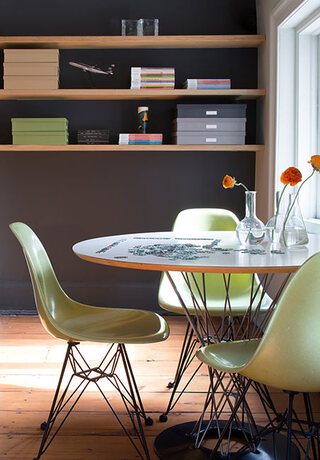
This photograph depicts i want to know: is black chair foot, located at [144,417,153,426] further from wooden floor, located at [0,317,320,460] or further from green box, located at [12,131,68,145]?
green box, located at [12,131,68,145]

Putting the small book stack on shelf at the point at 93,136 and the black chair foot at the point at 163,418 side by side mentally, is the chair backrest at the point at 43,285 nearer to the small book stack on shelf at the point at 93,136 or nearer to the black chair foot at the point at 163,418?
the black chair foot at the point at 163,418

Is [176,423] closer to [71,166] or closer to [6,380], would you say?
[6,380]

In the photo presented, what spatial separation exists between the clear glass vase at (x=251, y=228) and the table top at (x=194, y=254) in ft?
0.11

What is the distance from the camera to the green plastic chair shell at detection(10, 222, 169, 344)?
2105mm

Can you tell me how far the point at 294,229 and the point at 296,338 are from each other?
30.4 inches

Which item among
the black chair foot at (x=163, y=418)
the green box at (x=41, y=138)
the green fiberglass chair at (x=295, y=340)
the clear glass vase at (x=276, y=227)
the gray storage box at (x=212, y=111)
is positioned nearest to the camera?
the green fiberglass chair at (x=295, y=340)

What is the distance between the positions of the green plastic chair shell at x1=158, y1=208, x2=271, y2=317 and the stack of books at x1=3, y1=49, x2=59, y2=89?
1604 millimetres

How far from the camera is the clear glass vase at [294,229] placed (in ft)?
7.33

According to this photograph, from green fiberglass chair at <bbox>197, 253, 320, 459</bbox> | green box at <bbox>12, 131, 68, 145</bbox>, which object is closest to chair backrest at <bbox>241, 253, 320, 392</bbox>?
green fiberglass chair at <bbox>197, 253, 320, 459</bbox>

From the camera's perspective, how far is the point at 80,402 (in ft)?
8.91

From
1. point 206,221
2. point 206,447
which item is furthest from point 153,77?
point 206,447

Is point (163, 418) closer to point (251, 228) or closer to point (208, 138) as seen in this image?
point (251, 228)

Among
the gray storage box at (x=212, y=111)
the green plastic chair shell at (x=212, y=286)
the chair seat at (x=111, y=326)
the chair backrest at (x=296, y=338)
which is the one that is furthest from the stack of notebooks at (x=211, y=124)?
the chair backrest at (x=296, y=338)

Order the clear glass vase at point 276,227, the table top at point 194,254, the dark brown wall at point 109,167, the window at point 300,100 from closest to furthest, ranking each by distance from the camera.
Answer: the table top at point 194,254 → the clear glass vase at point 276,227 → the window at point 300,100 → the dark brown wall at point 109,167
